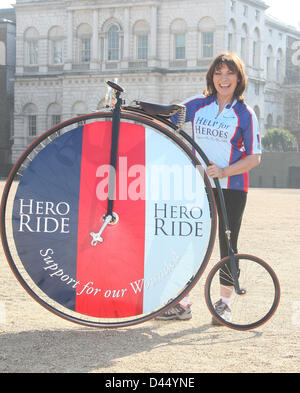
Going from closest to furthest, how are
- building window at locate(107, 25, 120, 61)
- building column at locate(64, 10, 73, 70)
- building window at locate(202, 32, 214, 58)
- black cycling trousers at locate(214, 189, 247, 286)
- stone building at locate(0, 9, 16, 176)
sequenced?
black cycling trousers at locate(214, 189, 247, 286) → building window at locate(202, 32, 214, 58) → building column at locate(64, 10, 73, 70) → building window at locate(107, 25, 120, 61) → stone building at locate(0, 9, 16, 176)

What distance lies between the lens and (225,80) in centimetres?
522

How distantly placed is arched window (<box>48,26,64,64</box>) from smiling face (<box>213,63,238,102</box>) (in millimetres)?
52254

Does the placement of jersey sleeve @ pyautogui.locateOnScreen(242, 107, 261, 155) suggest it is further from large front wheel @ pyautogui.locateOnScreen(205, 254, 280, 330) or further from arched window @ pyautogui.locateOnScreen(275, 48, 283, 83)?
arched window @ pyautogui.locateOnScreen(275, 48, 283, 83)

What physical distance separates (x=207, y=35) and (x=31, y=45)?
1320 cm

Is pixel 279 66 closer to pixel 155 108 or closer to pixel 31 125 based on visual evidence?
pixel 31 125

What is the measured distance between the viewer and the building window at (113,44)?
5523 centimetres

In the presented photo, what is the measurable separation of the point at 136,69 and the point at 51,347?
4891 centimetres

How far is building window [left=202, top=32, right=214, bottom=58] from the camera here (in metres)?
51.7

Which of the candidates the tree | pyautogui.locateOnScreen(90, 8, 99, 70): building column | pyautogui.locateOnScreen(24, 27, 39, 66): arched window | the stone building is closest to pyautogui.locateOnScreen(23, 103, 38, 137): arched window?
the stone building

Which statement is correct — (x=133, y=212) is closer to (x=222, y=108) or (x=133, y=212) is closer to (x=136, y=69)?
(x=222, y=108)

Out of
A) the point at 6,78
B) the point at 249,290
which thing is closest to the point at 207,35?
the point at 6,78

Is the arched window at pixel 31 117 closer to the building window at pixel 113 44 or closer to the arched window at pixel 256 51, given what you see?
the building window at pixel 113 44

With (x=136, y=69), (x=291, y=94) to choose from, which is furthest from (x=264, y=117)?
(x=136, y=69)

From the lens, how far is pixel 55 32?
184 ft
